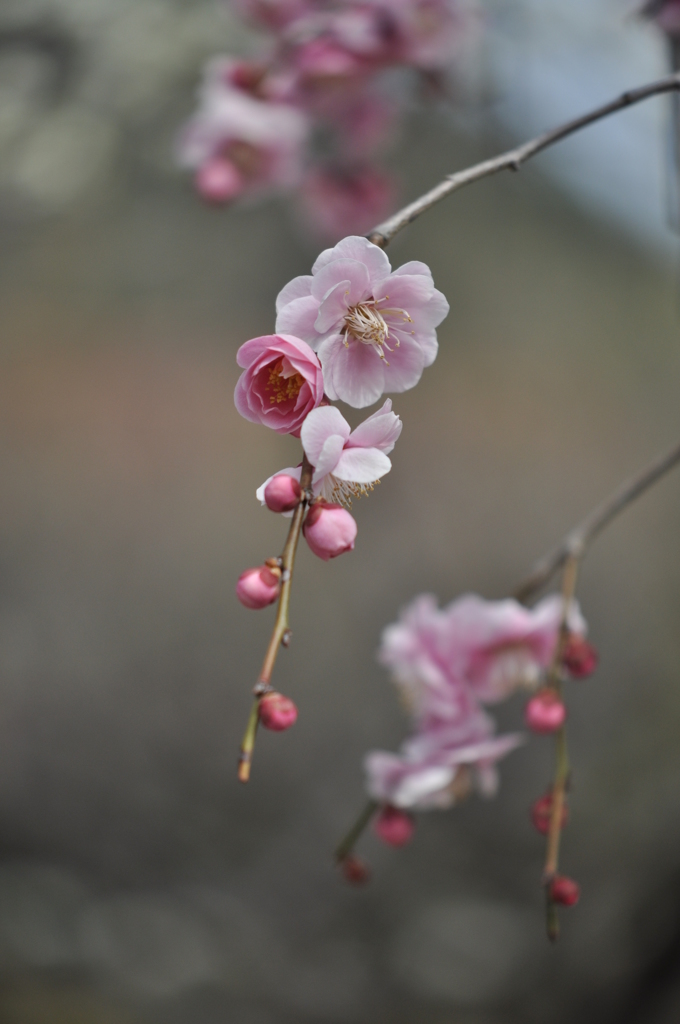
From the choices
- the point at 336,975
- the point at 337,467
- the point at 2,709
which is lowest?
the point at 336,975

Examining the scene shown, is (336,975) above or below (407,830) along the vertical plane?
below

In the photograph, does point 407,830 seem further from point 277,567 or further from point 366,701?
point 366,701

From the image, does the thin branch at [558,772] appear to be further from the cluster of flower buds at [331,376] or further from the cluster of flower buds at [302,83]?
the cluster of flower buds at [302,83]

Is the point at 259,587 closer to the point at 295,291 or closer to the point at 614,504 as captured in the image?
the point at 295,291

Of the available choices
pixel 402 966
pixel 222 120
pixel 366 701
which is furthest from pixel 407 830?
pixel 366 701

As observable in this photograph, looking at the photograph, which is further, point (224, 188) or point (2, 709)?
point (2, 709)

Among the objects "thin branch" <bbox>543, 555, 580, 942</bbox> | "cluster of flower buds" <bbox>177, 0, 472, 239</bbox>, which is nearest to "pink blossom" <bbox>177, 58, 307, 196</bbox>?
"cluster of flower buds" <bbox>177, 0, 472, 239</bbox>

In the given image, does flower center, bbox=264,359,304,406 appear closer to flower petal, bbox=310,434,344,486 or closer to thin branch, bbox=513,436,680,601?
flower petal, bbox=310,434,344,486
